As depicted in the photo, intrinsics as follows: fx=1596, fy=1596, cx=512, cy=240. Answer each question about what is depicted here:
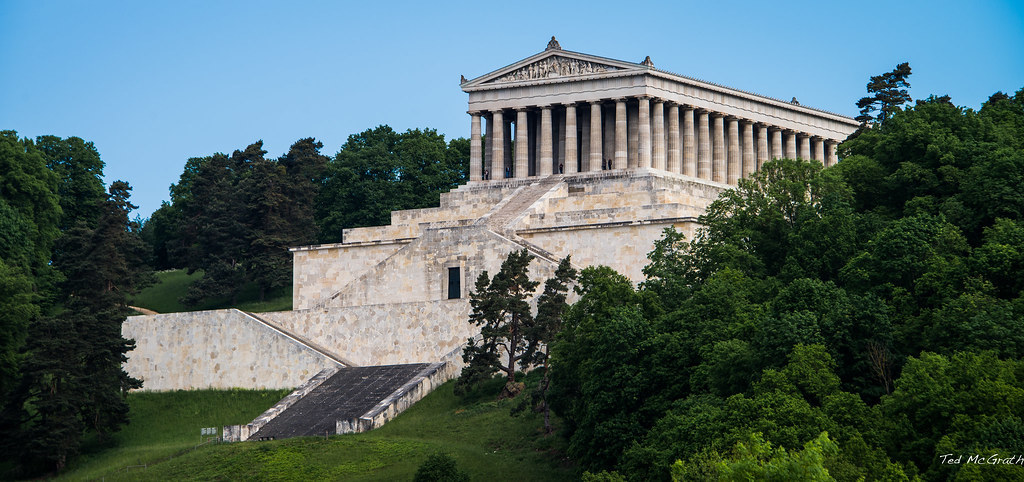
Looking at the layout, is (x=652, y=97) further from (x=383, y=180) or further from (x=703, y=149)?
(x=383, y=180)

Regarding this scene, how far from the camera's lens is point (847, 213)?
46.2 m

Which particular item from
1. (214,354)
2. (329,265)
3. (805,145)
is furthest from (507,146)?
(214,354)

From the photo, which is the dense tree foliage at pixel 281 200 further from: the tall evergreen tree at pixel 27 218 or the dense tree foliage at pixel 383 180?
the tall evergreen tree at pixel 27 218

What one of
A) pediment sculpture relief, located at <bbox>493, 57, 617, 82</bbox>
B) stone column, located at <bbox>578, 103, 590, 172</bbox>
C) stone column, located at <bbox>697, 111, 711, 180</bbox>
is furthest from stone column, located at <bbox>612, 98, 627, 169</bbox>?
stone column, located at <bbox>697, 111, 711, 180</bbox>

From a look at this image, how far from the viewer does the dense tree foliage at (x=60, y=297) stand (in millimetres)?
54875

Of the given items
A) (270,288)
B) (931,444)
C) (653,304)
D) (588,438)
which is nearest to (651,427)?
(588,438)

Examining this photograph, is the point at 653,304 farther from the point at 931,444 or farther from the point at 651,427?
the point at 931,444

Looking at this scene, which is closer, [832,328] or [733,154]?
[832,328]

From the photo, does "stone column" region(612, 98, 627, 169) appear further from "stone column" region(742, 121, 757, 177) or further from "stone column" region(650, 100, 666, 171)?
"stone column" region(742, 121, 757, 177)

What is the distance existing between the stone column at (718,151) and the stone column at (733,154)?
Answer: 43 cm

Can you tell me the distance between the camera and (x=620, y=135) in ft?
243

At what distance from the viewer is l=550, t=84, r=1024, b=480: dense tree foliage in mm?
34688

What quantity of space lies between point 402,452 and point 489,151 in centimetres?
3279

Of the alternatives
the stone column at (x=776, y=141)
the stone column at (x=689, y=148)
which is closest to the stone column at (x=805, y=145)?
the stone column at (x=776, y=141)
